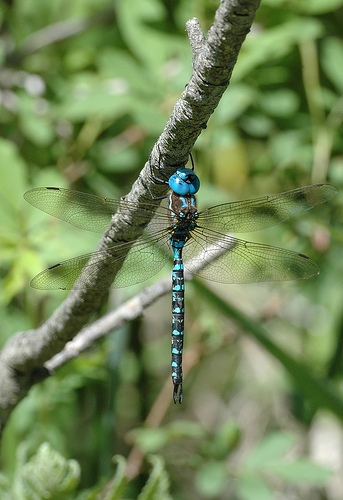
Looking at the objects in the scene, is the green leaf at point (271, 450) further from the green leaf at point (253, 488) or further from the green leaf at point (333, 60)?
the green leaf at point (333, 60)

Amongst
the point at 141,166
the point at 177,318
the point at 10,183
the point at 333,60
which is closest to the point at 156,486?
the point at 177,318

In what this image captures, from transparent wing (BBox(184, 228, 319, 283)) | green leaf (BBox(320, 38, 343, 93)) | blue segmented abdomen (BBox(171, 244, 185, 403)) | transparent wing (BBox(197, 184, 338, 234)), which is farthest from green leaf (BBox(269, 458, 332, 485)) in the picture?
green leaf (BBox(320, 38, 343, 93))

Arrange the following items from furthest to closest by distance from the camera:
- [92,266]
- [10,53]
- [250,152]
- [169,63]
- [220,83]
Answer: [250,152] < [10,53] < [169,63] < [92,266] < [220,83]

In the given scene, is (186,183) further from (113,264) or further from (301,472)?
(301,472)

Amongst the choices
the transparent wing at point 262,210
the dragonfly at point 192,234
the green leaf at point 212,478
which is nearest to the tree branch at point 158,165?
the dragonfly at point 192,234

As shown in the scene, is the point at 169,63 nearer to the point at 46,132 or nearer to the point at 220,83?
the point at 46,132

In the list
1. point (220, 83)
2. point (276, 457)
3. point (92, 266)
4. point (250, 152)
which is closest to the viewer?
point (220, 83)

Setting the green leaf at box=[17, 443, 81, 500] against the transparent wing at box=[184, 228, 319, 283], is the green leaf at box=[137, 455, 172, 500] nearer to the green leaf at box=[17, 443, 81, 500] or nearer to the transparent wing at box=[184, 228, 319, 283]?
the green leaf at box=[17, 443, 81, 500]

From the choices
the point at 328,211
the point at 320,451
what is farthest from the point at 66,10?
the point at 320,451
